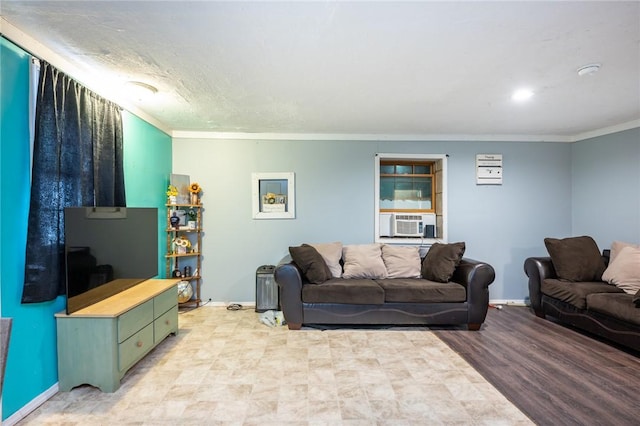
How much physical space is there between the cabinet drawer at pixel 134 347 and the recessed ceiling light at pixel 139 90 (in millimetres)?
2062

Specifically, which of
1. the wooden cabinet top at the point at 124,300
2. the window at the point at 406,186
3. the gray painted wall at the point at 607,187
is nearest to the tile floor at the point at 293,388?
the wooden cabinet top at the point at 124,300

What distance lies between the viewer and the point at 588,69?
2207mm

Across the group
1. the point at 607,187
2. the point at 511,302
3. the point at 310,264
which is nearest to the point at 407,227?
the point at 310,264

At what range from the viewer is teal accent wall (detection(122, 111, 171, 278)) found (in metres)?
2.99

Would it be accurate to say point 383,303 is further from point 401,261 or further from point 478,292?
point 478,292

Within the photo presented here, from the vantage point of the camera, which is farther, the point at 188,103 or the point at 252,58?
the point at 188,103

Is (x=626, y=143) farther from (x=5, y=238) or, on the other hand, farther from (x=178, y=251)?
(x=5, y=238)

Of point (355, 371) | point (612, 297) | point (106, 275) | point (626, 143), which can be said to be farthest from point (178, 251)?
point (626, 143)

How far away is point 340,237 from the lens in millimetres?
4133

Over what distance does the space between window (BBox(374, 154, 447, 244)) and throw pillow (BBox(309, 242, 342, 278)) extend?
70 cm

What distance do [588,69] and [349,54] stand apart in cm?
186

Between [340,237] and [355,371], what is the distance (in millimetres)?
2052

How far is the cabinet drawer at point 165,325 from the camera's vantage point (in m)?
2.56

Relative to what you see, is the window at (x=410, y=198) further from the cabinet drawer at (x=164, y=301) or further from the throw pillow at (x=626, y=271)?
the cabinet drawer at (x=164, y=301)
